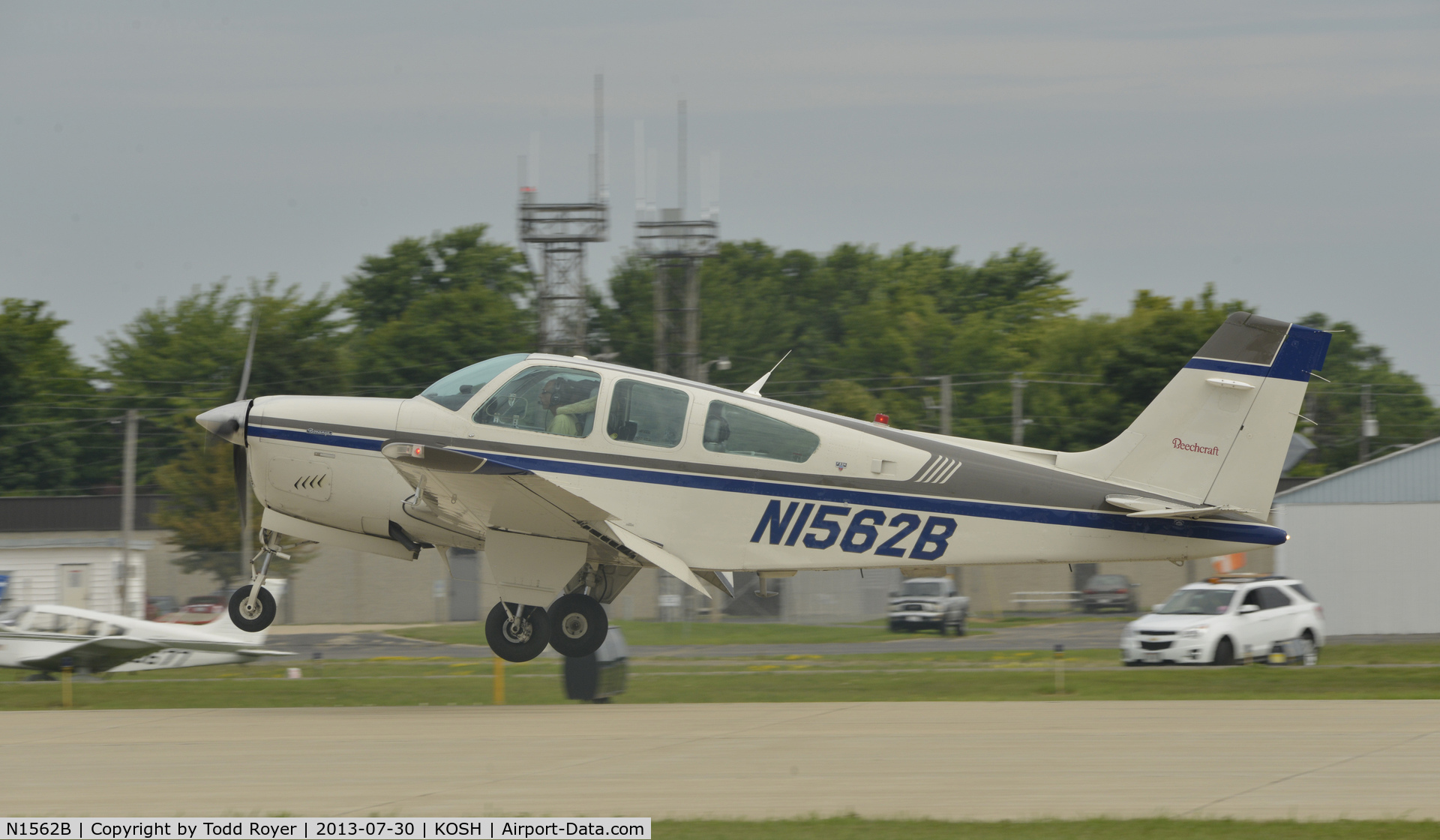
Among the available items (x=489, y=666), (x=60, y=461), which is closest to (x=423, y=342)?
(x=60, y=461)

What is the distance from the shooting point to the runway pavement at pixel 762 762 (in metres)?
9.98

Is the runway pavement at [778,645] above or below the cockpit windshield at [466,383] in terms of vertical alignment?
below

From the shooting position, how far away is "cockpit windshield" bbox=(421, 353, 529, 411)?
530 inches

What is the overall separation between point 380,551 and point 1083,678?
11.2 metres

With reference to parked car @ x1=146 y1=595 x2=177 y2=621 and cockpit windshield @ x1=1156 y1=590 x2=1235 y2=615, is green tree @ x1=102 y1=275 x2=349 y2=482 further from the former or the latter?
cockpit windshield @ x1=1156 y1=590 x2=1235 y2=615

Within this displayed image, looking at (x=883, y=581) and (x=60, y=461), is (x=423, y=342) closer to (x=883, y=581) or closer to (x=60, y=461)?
(x=60, y=461)

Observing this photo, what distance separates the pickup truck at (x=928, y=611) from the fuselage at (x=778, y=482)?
1949 cm

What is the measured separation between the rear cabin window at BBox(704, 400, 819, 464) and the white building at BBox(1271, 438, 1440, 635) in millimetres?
22246

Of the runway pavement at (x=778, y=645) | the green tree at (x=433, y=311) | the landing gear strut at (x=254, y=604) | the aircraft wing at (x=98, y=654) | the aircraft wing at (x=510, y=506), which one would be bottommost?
the runway pavement at (x=778, y=645)

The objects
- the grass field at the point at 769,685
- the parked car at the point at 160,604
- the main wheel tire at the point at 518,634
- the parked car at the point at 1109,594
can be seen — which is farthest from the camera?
the parked car at the point at 1109,594

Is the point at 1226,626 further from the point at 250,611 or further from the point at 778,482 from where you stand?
the point at 250,611

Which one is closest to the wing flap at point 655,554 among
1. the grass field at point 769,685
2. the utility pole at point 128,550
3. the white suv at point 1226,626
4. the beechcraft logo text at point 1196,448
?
the beechcraft logo text at point 1196,448

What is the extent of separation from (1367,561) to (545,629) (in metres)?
24.7

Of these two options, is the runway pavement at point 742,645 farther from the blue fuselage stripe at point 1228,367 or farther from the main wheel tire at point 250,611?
the blue fuselage stripe at point 1228,367
